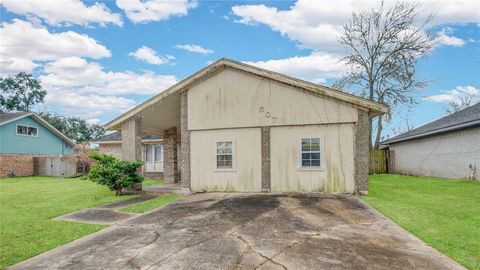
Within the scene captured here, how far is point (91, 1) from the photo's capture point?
1529 cm

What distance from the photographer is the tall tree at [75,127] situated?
47219 millimetres

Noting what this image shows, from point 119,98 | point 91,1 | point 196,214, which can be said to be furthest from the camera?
point 119,98

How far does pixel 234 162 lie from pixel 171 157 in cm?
739

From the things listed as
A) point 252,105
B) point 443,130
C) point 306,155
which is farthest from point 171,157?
point 443,130

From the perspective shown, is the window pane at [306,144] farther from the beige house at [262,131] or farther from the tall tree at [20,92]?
the tall tree at [20,92]

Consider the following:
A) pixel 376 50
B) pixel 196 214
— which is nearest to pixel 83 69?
pixel 376 50

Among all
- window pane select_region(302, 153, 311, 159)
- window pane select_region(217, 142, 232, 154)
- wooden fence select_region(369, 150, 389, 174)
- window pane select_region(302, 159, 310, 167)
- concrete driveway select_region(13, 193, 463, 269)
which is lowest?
concrete driveway select_region(13, 193, 463, 269)

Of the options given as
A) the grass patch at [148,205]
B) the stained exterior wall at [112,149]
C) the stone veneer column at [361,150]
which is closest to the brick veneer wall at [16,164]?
the stained exterior wall at [112,149]

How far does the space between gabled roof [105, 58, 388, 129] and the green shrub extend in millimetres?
1801

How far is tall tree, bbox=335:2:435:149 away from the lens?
27953 mm

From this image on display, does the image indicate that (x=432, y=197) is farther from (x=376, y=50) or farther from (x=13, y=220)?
(x=376, y=50)

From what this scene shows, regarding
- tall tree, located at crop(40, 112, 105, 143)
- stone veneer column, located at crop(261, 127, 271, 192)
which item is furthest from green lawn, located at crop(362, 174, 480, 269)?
tall tree, located at crop(40, 112, 105, 143)

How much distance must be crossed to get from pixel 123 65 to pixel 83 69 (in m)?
14.4

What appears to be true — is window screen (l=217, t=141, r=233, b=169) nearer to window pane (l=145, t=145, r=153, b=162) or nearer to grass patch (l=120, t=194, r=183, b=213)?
grass patch (l=120, t=194, r=183, b=213)
